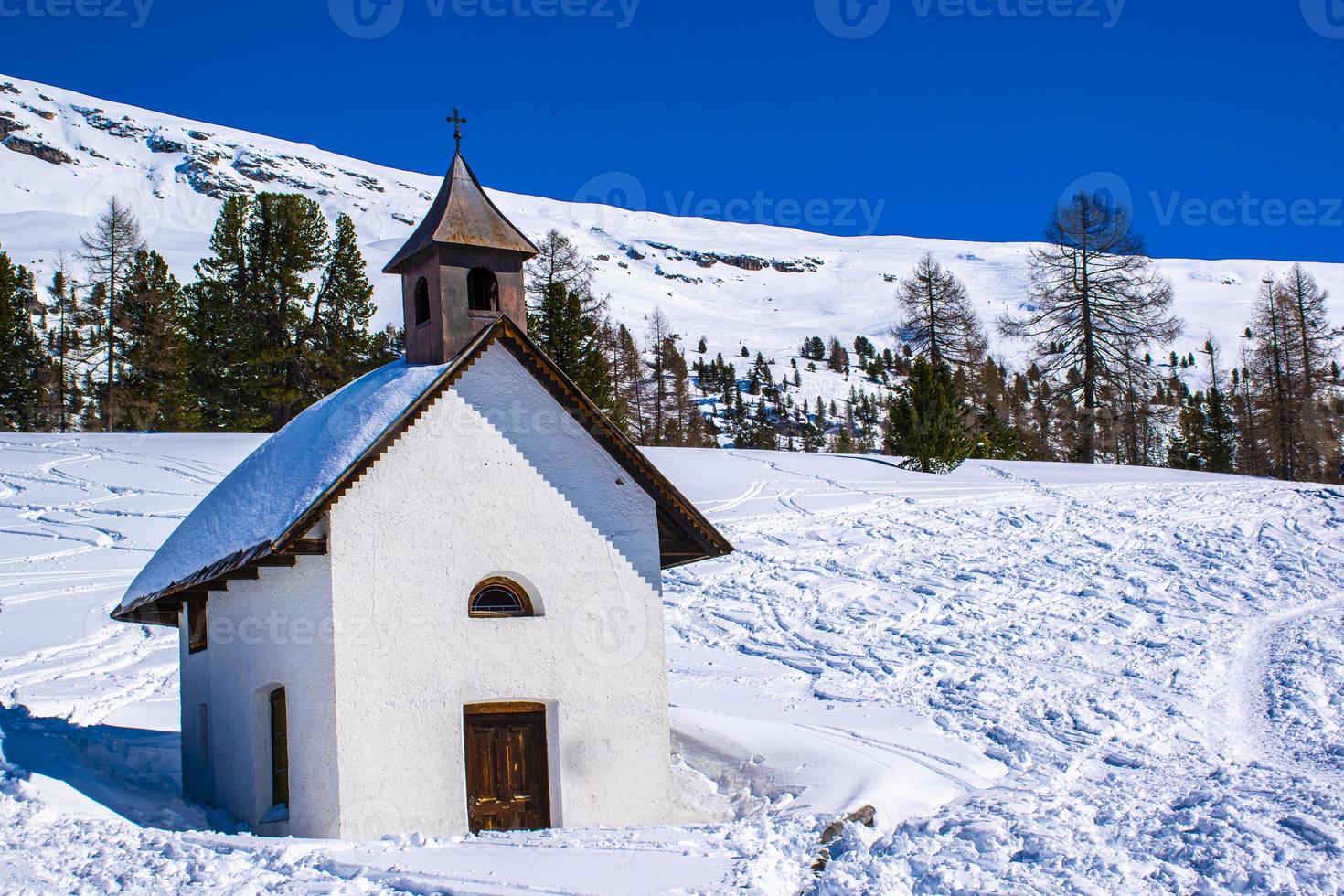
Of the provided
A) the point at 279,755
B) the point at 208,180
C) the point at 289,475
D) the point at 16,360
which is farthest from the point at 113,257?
the point at 208,180

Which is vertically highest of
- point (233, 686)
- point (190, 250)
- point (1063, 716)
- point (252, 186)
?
point (252, 186)

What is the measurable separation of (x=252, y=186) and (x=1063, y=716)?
17958 centimetres

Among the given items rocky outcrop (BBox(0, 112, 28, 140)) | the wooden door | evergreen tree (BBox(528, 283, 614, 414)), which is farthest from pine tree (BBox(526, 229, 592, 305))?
rocky outcrop (BBox(0, 112, 28, 140))

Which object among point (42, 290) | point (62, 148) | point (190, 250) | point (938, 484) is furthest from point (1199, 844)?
point (62, 148)

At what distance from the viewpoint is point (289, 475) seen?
1314 centimetres

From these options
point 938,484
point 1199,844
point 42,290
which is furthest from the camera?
point 42,290

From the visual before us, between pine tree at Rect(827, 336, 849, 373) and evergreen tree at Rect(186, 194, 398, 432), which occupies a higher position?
pine tree at Rect(827, 336, 849, 373)

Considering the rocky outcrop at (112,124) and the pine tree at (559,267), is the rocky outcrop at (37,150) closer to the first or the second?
the rocky outcrop at (112,124)

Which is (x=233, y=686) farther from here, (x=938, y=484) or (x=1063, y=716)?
(x=938, y=484)

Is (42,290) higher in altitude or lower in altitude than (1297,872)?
higher

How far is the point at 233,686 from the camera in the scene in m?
14.1

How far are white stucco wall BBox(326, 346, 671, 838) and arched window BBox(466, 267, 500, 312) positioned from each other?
64.0 inches

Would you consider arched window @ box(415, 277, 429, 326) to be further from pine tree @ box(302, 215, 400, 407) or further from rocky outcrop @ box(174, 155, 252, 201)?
rocky outcrop @ box(174, 155, 252, 201)

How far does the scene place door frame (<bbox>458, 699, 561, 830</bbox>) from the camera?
12703mm
